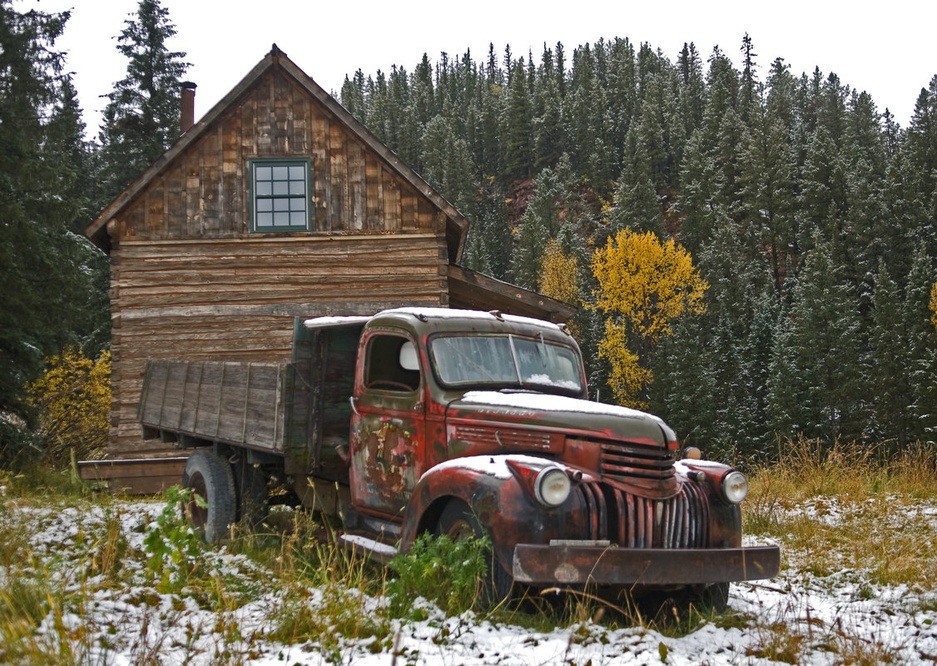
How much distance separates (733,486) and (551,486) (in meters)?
1.51

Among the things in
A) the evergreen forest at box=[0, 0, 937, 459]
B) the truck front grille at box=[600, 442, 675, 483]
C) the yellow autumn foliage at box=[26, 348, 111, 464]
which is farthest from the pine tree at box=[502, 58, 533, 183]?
the truck front grille at box=[600, 442, 675, 483]

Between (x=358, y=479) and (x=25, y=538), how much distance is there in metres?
2.50

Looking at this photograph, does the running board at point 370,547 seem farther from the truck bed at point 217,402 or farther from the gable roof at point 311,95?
the gable roof at point 311,95

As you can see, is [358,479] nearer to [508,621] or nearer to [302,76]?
[508,621]

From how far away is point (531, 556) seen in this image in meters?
4.50

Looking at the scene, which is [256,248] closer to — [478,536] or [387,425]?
[387,425]

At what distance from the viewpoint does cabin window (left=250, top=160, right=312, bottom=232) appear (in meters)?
14.6

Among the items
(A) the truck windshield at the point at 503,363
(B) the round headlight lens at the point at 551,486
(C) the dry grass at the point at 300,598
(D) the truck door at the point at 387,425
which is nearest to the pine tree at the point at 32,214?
(C) the dry grass at the point at 300,598

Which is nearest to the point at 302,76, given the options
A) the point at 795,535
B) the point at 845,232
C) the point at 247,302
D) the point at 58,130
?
the point at 247,302

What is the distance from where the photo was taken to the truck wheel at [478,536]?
481cm

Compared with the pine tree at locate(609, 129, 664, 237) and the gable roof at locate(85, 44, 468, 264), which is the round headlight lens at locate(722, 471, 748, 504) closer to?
the gable roof at locate(85, 44, 468, 264)

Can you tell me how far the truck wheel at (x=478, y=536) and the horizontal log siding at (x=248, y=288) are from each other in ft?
30.6

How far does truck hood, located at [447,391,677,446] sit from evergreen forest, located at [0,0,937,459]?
7.70m

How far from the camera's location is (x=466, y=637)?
4.41 m
